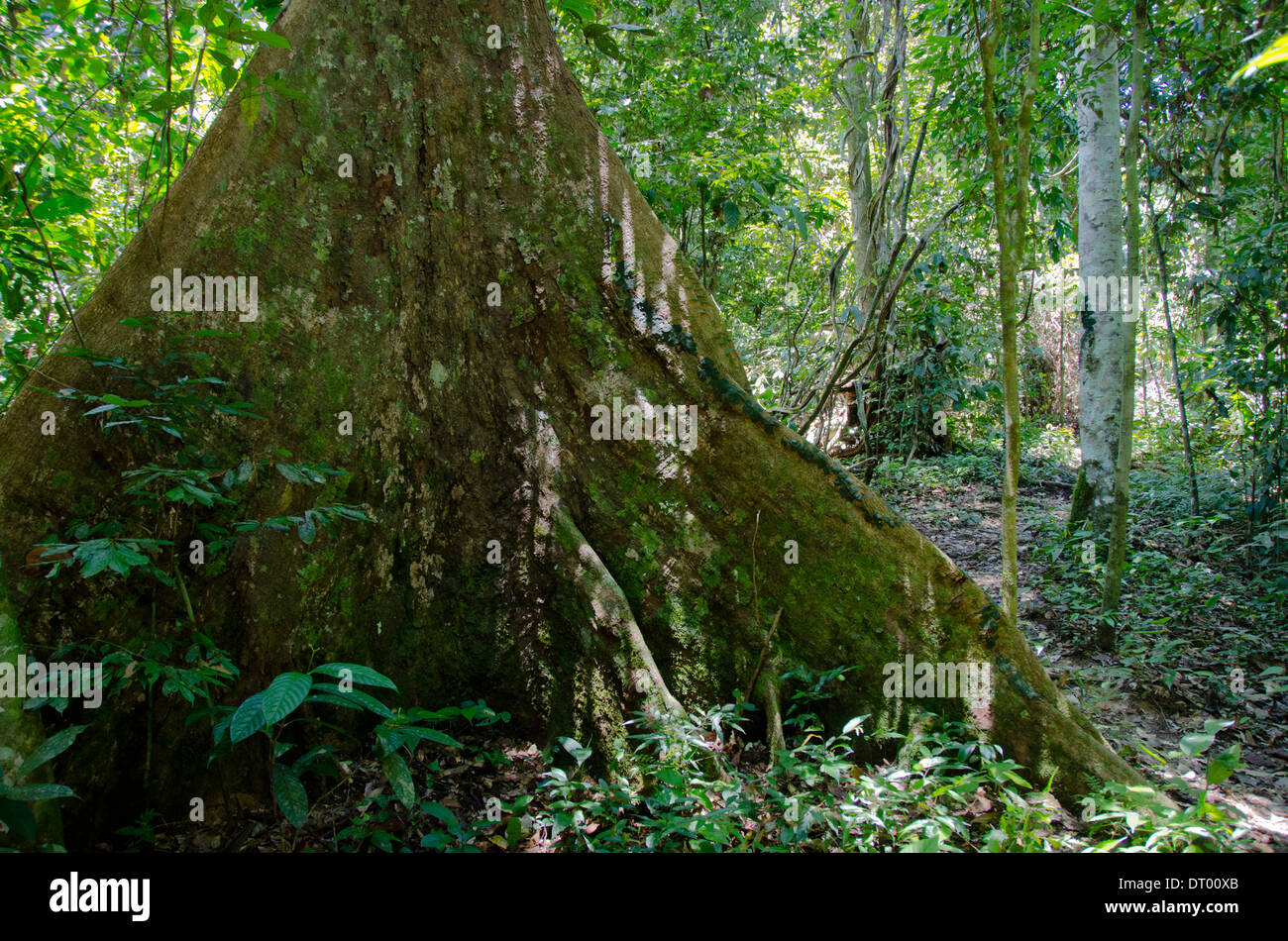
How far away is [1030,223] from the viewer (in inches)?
368

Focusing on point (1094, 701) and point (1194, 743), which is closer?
point (1194, 743)

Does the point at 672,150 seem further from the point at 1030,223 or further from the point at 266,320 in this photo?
the point at 1030,223

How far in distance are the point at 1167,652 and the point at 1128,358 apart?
1.78m

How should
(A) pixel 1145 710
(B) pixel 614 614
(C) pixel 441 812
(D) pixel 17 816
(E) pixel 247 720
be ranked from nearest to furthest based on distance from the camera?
(D) pixel 17 816 → (E) pixel 247 720 → (C) pixel 441 812 → (B) pixel 614 614 → (A) pixel 1145 710

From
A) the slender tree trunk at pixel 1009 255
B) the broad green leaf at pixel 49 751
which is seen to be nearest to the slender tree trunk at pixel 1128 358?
the slender tree trunk at pixel 1009 255

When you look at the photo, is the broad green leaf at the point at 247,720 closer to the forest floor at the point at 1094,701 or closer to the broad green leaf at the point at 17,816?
the broad green leaf at the point at 17,816

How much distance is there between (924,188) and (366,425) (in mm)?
9005

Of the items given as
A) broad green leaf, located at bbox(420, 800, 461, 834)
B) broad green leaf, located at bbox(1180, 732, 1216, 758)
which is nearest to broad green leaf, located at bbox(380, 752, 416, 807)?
broad green leaf, located at bbox(420, 800, 461, 834)

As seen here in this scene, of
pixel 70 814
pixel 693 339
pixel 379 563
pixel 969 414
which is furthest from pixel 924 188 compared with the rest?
pixel 70 814

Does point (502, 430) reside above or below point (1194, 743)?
above

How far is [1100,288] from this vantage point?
6125mm

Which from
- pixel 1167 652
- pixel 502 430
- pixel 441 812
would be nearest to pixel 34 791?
pixel 441 812

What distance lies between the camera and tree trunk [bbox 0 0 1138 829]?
2.84 metres

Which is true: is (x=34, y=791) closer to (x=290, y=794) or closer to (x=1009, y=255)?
(x=290, y=794)
